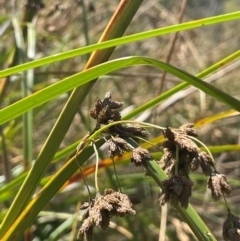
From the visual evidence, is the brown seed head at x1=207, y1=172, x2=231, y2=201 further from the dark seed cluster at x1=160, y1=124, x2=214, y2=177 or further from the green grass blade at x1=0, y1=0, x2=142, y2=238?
the green grass blade at x1=0, y1=0, x2=142, y2=238

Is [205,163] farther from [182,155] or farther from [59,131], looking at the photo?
[59,131]

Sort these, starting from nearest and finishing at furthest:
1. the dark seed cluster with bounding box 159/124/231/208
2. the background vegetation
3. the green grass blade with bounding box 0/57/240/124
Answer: the dark seed cluster with bounding box 159/124/231/208
the green grass blade with bounding box 0/57/240/124
the background vegetation

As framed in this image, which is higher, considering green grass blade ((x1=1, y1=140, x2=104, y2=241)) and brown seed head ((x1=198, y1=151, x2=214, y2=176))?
green grass blade ((x1=1, y1=140, x2=104, y2=241))

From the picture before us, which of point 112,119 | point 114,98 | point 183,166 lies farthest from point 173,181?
point 114,98

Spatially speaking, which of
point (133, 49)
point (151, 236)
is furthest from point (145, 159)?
point (133, 49)

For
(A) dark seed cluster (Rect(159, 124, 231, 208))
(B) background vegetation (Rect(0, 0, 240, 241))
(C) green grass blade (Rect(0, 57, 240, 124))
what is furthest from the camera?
(B) background vegetation (Rect(0, 0, 240, 241))

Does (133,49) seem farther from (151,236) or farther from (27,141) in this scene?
(27,141)

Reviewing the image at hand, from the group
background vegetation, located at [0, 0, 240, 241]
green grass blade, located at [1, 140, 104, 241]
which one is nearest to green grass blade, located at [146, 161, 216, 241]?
green grass blade, located at [1, 140, 104, 241]
